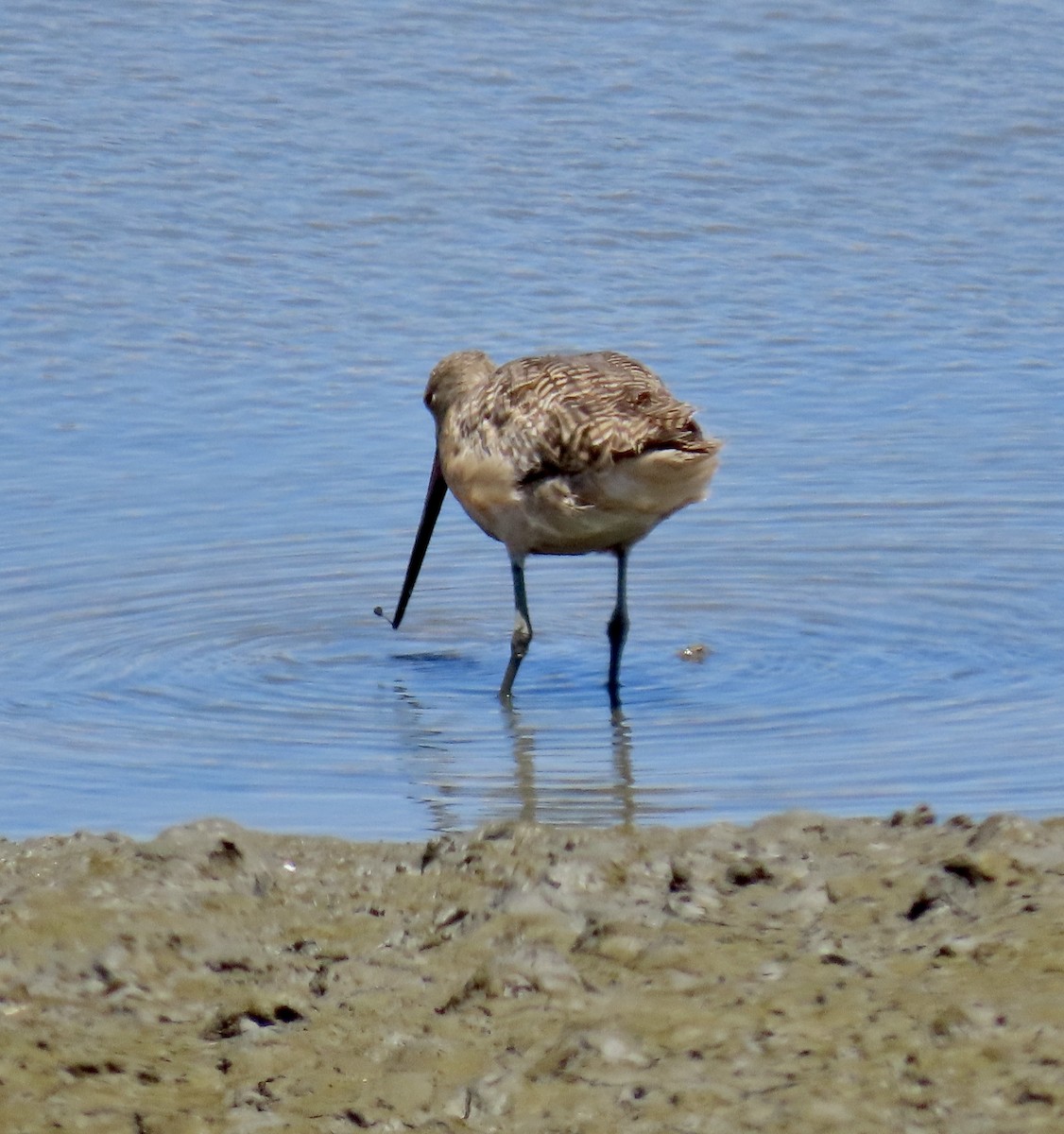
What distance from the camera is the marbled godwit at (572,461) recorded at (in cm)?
639

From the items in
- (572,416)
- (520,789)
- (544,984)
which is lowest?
(520,789)

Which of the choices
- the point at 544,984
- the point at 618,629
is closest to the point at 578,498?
the point at 618,629

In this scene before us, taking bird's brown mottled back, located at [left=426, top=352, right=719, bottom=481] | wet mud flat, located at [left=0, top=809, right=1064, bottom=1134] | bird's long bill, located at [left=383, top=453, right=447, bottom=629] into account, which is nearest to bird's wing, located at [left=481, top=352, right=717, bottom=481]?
bird's brown mottled back, located at [left=426, top=352, right=719, bottom=481]

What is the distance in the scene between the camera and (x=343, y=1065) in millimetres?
3393

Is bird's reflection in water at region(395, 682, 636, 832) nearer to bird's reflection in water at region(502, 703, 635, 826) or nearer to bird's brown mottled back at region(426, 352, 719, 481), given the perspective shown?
bird's reflection in water at region(502, 703, 635, 826)

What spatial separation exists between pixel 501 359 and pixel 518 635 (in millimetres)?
2717

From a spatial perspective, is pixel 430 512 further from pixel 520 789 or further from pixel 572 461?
pixel 520 789

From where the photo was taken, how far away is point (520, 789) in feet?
18.5

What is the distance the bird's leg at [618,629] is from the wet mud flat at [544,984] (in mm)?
2337

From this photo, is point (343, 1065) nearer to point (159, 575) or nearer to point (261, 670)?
point (261, 670)

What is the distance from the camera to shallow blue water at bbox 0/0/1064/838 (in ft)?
19.7

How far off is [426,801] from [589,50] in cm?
881

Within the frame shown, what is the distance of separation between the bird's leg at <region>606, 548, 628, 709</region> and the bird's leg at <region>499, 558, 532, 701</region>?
0.25 meters

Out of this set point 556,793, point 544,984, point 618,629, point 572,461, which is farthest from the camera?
point 618,629
